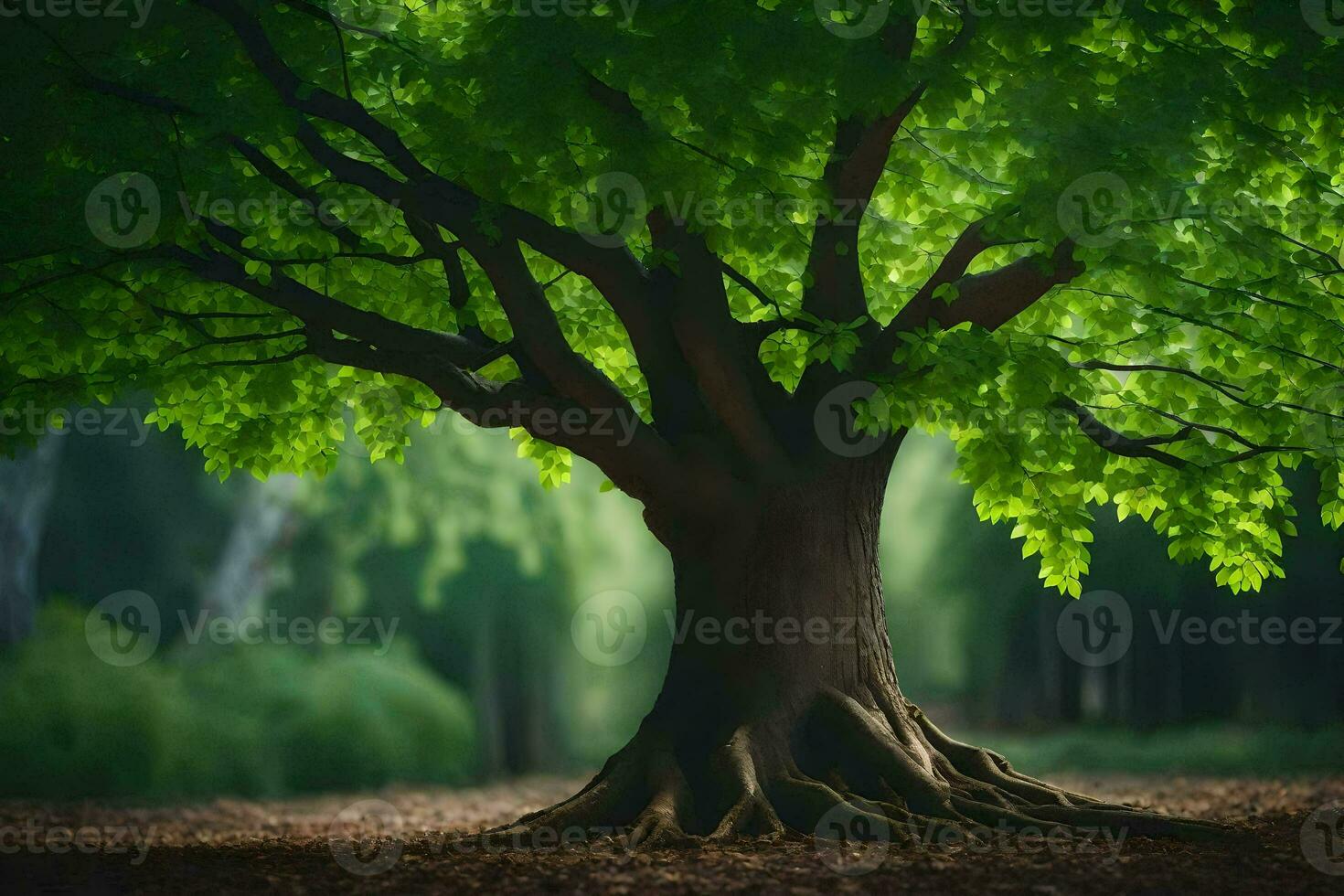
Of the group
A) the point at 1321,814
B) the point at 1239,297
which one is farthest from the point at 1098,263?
the point at 1321,814

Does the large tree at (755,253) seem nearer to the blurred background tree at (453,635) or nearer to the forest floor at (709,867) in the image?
the forest floor at (709,867)

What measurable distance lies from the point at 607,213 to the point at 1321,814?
713cm

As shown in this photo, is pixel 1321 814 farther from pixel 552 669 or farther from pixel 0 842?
pixel 552 669

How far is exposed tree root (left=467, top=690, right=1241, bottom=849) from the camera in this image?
8.04 m

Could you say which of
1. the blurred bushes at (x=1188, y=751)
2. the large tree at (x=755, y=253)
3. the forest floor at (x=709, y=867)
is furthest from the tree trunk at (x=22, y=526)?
the blurred bushes at (x=1188, y=751)

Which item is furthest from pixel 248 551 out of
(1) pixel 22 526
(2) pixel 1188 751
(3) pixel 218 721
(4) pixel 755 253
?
(4) pixel 755 253

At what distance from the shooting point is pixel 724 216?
827cm

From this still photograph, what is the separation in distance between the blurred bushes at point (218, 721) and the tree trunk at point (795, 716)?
9490 mm

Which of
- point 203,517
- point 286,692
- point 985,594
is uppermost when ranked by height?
point 203,517

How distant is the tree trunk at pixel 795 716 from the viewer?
829 cm

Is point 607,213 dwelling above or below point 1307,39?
below

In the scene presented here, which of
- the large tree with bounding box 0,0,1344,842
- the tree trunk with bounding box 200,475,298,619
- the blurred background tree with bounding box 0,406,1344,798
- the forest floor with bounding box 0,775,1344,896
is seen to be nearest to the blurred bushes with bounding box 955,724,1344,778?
the blurred background tree with bounding box 0,406,1344,798

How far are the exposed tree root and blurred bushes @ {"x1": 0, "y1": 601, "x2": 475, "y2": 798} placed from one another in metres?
9.57

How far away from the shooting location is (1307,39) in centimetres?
770
